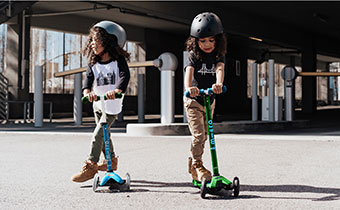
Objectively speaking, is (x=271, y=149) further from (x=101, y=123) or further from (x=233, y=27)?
(x=233, y=27)

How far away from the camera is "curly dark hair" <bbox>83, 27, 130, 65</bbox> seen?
383 centimetres

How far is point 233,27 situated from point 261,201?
19329 mm

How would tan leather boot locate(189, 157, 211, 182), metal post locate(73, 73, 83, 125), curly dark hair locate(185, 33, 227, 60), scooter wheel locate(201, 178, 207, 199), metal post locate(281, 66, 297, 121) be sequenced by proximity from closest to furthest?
scooter wheel locate(201, 178, 207, 199) → tan leather boot locate(189, 157, 211, 182) → curly dark hair locate(185, 33, 227, 60) → metal post locate(281, 66, 297, 121) → metal post locate(73, 73, 83, 125)

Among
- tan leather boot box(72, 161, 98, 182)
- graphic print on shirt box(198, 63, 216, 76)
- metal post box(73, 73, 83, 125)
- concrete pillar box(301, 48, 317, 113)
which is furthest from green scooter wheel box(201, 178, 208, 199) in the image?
concrete pillar box(301, 48, 317, 113)

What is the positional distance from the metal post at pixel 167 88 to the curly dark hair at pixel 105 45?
19.2 ft

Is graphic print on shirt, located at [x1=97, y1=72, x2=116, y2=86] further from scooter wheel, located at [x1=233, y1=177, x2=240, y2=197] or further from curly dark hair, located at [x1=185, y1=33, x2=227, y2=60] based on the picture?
scooter wheel, located at [x1=233, y1=177, x2=240, y2=197]

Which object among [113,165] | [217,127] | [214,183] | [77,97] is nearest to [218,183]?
[214,183]

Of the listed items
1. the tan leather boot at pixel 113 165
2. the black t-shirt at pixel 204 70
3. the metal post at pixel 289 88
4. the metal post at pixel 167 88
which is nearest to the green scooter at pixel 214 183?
the black t-shirt at pixel 204 70

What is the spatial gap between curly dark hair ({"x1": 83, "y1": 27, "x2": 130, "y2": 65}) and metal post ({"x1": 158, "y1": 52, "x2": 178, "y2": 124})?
586cm

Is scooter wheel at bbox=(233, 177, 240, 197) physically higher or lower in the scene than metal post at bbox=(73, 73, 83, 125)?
lower

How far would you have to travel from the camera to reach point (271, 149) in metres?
6.80

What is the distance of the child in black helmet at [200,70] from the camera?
11.8 ft

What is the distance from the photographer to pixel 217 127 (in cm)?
1005

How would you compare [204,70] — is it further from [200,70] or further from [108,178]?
[108,178]
